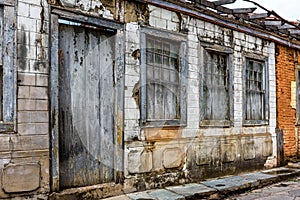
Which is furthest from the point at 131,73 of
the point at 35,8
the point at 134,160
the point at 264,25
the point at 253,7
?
the point at 264,25

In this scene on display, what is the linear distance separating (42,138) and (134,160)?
1894mm

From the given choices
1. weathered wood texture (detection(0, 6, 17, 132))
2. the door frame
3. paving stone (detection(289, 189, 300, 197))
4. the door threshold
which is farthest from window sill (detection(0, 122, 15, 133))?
paving stone (detection(289, 189, 300, 197))

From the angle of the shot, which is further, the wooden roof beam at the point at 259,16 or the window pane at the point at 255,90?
the window pane at the point at 255,90

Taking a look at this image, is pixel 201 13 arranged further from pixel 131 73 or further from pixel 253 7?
pixel 131 73

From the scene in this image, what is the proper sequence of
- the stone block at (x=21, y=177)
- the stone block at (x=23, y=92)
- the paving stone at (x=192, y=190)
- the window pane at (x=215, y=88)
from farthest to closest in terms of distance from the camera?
the window pane at (x=215, y=88) < the paving stone at (x=192, y=190) < the stone block at (x=23, y=92) < the stone block at (x=21, y=177)

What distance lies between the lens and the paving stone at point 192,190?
6.34 metres

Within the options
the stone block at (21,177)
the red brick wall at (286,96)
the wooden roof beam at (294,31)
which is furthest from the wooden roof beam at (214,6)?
the stone block at (21,177)

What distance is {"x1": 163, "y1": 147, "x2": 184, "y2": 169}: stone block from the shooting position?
6777 mm

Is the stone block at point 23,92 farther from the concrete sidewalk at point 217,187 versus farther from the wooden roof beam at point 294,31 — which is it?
the wooden roof beam at point 294,31

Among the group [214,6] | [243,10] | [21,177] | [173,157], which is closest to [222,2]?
[214,6]

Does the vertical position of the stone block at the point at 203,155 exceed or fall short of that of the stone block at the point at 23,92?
it falls short

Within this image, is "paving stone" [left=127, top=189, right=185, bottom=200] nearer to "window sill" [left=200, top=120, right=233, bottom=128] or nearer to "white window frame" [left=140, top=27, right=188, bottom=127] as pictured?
"white window frame" [left=140, top=27, right=188, bottom=127]

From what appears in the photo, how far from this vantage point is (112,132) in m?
6.11

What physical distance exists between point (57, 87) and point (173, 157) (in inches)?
115
